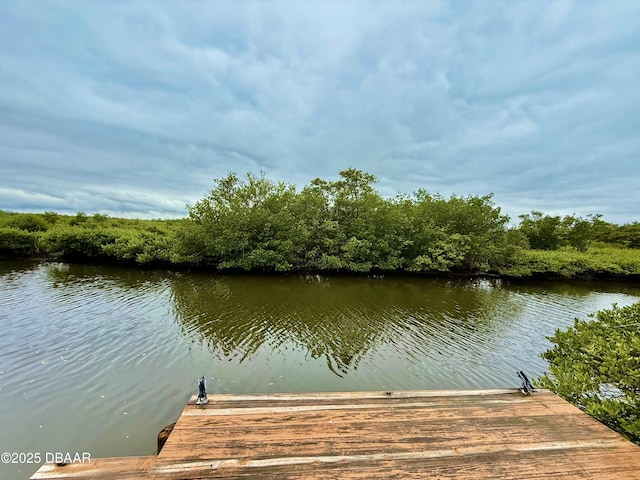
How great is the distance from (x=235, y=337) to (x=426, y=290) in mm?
11794

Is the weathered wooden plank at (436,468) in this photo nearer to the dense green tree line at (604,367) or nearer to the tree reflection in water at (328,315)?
the dense green tree line at (604,367)

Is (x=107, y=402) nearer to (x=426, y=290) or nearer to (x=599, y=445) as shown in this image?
(x=599, y=445)

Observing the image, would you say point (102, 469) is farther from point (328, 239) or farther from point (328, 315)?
point (328, 239)

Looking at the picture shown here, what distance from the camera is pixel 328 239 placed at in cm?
2008

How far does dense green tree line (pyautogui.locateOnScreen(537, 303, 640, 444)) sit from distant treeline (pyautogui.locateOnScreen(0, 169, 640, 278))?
15448 mm

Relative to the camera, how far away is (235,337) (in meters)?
8.30

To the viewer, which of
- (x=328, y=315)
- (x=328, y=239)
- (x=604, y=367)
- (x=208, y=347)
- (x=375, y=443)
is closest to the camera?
(x=375, y=443)

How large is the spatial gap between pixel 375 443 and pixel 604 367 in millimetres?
3029

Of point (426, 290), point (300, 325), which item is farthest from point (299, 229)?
point (300, 325)

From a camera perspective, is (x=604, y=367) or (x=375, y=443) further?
(x=604, y=367)

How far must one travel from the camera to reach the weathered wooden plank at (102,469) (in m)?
2.22

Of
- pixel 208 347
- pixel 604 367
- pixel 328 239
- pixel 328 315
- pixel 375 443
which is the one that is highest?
pixel 328 239

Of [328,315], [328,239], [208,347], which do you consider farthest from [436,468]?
[328,239]

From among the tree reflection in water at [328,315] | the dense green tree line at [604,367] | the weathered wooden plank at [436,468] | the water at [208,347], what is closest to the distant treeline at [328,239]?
the tree reflection in water at [328,315]
